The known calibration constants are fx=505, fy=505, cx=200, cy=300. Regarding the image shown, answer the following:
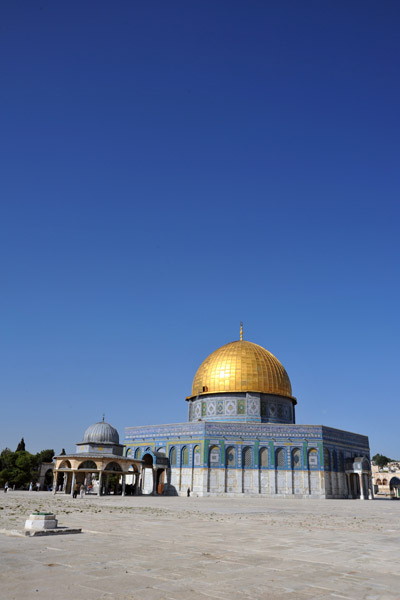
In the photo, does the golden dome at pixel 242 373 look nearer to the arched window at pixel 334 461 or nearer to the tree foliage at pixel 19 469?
the arched window at pixel 334 461

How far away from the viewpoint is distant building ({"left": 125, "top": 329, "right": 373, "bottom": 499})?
45.7 m

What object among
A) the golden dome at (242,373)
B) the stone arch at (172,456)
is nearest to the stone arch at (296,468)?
the golden dome at (242,373)

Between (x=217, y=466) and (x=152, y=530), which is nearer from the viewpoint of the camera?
(x=152, y=530)

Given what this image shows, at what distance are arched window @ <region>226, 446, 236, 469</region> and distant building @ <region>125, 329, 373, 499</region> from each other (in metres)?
0.09

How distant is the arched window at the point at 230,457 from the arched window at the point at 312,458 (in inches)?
277

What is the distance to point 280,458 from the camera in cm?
4659

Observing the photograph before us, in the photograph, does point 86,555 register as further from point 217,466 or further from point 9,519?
point 217,466

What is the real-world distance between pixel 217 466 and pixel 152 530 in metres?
33.6

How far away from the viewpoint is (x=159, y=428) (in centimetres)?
5038

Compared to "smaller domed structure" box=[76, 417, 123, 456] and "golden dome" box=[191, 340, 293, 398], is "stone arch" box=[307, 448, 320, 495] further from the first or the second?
"smaller domed structure" box=[76, 417, 123, 456]

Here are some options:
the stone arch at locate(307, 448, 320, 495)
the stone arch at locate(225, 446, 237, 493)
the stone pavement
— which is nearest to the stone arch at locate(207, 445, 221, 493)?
the stone arch at locate(225, 446, 237, 493)

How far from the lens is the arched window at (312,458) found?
46531 millimetres

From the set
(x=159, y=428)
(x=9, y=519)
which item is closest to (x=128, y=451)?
(x=159, y=428)

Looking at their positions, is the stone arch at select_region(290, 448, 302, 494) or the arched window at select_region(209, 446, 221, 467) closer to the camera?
the stone arch at select_region(290, 448, 302, 494)
